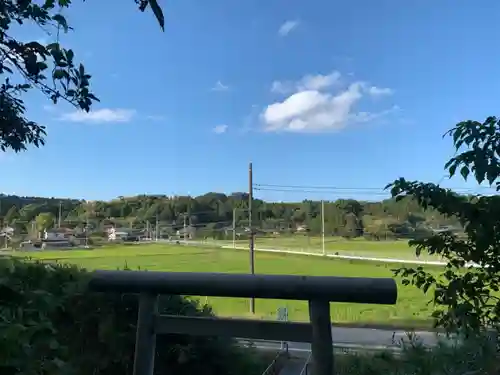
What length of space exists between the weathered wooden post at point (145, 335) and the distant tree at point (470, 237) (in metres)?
0.78

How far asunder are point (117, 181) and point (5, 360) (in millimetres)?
3071

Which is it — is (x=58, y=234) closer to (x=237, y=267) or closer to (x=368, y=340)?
(x=237, y=267)

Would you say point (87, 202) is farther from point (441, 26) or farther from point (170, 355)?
point (441, 26)

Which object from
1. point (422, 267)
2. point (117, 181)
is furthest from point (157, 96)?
point (422, 267)

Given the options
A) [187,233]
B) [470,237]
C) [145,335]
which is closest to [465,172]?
[470,237]

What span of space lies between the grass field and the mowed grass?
0.09 m

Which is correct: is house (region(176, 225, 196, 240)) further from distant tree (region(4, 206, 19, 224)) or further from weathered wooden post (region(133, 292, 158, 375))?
weathered wooden post (region(133, 292, 158, 375))

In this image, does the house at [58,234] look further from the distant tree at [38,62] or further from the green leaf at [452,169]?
the green leaf at [452,169]

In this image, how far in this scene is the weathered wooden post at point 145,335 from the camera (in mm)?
1102

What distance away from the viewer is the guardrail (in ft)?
3.00

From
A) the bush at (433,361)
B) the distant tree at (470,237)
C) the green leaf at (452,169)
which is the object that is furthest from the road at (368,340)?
the green leaf at (452,169)

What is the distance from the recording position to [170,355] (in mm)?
1806

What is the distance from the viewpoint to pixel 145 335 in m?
1.11

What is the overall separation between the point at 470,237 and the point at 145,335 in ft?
3.23
